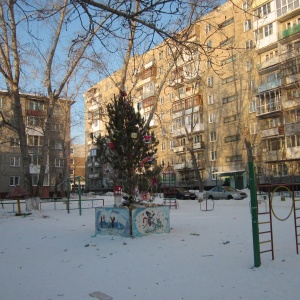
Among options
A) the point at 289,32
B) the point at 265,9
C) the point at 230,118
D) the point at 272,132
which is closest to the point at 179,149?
the point at 230,118

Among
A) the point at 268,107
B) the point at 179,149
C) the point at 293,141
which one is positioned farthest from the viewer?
the point at 179,149

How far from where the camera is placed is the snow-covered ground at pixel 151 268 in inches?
187

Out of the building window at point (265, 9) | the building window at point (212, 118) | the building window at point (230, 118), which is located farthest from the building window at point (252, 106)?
the building window at point (265, 9)

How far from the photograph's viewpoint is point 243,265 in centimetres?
598

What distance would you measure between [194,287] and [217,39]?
39.4 metres

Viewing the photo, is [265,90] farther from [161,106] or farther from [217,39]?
[161,106]

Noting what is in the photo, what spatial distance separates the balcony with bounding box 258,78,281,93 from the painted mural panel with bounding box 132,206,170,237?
96.6ft

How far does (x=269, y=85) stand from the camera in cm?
3650

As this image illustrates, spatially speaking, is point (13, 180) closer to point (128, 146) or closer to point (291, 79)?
point (291, 79)

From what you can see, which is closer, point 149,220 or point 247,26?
point 149,220

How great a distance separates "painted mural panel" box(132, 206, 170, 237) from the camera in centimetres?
959

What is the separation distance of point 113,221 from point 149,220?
1.02m

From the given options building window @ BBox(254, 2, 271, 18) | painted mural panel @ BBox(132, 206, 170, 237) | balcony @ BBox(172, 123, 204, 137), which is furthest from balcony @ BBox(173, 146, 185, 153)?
painted mural panel @ BBox(132, 206, 170, 237)

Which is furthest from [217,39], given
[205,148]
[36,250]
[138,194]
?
[36,250]
